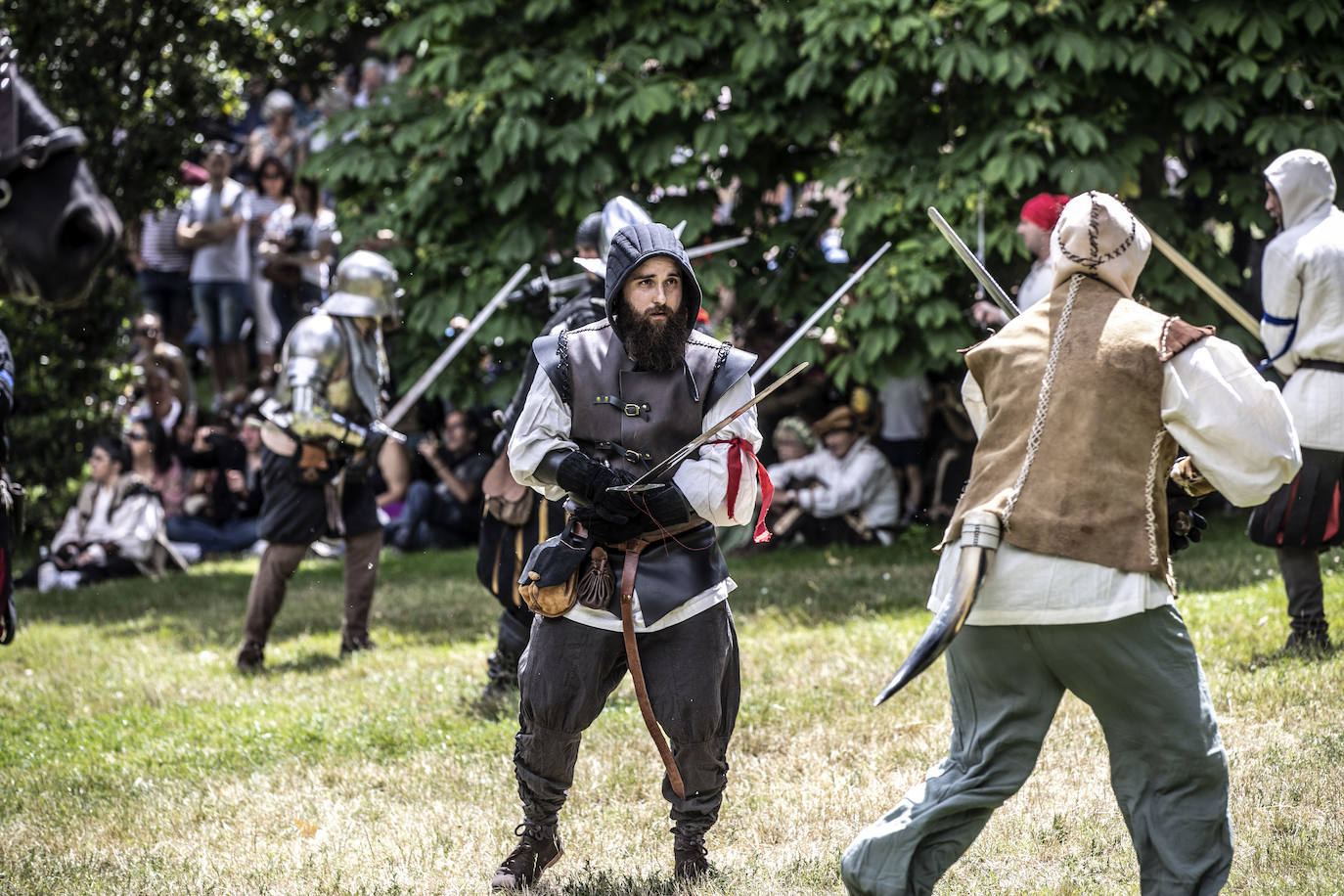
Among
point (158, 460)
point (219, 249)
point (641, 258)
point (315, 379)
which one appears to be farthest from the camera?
point (219, 249)

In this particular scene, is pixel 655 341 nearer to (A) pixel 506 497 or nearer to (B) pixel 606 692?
(B) pixel 606 692

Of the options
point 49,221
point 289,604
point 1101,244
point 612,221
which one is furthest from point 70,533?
point 1101,244

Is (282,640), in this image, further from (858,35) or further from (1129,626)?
(1129,626)

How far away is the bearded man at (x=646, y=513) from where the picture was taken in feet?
14.0

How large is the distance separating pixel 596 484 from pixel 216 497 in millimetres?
9753

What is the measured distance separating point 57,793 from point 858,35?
6307 millimetres

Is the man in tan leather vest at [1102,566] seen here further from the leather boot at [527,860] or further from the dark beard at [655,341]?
the leather boot at [527,860]

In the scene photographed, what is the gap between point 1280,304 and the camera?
20.8 ft

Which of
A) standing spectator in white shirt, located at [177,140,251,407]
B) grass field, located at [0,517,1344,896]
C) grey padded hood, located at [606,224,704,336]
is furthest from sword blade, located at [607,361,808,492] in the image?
standing spectator in white shirt, located at [177,140,251,407]

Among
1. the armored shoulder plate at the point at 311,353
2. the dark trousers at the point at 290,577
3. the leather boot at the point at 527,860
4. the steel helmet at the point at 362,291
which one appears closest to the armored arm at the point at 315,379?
the armored shoulder plate at the point at 311,353

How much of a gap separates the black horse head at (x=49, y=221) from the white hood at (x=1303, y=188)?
15.3ft

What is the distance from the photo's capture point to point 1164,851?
353cm

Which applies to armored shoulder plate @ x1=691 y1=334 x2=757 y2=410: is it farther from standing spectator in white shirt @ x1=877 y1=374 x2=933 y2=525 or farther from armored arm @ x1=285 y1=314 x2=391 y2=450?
standing spectator in white shirt @ x1=877 y1=374 x2=933 y2=525

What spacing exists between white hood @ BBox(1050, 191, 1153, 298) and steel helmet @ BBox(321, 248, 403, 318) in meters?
4.96
